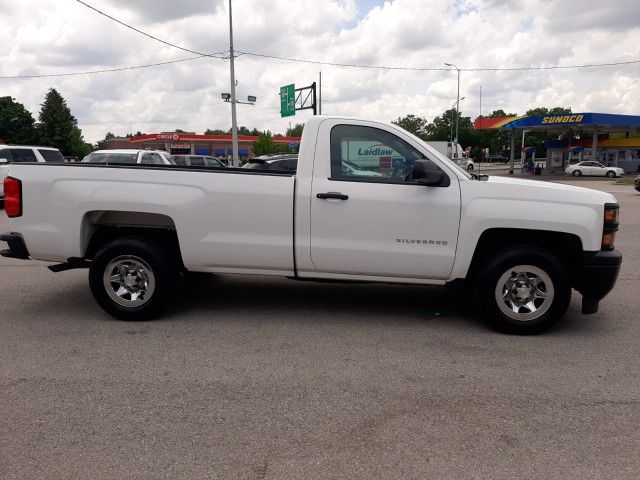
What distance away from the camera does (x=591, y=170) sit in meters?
44.0

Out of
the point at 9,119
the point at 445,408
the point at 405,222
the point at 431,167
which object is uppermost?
the point at 9,119

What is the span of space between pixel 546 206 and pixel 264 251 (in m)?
2.62

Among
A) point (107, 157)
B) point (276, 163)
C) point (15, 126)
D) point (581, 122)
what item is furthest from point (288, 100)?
point (15, 126)

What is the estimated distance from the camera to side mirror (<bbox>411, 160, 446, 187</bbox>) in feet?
15.7

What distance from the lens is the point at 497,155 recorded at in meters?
116

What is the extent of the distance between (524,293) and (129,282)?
3.81 m

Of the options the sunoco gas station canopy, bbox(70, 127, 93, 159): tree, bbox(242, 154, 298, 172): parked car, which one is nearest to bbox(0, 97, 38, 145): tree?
bbox(70, 127, 93, 159): tree

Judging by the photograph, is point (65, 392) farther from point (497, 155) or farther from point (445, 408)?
point (497, 155)

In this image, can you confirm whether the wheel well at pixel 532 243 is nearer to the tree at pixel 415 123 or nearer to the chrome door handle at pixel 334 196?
the chrome door handle at pixel 334 196

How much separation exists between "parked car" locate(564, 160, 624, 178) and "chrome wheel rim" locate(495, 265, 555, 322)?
43751 mm

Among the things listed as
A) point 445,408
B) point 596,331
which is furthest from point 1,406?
point 596,331

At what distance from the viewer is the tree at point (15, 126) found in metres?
95.3

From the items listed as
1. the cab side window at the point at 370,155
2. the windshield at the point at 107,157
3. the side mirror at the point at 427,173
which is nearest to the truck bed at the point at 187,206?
the cab side window at the point at 370,155

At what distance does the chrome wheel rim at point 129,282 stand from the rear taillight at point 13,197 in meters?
1.05
